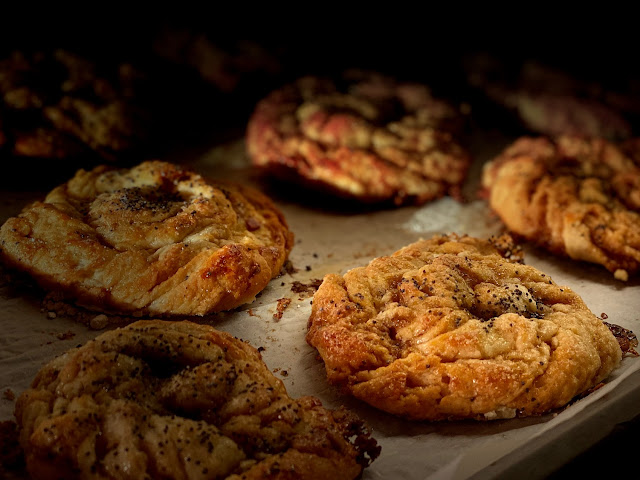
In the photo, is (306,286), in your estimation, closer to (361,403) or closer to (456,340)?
(361,403)

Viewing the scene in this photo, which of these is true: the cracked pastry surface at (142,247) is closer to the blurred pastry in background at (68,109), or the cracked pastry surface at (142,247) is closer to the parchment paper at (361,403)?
the parchment paper at (361,403)

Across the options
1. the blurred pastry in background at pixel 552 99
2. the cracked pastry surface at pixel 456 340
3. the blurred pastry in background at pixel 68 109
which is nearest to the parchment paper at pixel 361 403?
the cracked pastry surface at pixel 456 340

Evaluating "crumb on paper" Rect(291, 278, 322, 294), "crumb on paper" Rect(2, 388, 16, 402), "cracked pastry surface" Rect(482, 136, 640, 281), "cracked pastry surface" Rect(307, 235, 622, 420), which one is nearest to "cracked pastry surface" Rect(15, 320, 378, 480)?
"crumb on paper" Rect(2, 388, 16, 402)

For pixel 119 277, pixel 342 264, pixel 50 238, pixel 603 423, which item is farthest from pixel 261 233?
pixel 603 423

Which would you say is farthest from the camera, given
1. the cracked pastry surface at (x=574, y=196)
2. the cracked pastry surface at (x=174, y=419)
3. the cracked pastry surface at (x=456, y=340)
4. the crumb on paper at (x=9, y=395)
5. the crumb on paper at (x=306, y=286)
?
the cracked pastry surface at (x=574, y=196)

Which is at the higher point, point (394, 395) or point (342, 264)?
point (394, 395)

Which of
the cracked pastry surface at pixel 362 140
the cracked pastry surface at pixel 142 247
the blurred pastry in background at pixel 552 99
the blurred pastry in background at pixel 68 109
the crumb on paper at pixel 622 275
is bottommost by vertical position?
the blurred pastry in background at pixel 68 109

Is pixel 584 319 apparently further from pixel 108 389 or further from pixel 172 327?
pixel 108 389
